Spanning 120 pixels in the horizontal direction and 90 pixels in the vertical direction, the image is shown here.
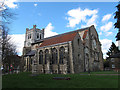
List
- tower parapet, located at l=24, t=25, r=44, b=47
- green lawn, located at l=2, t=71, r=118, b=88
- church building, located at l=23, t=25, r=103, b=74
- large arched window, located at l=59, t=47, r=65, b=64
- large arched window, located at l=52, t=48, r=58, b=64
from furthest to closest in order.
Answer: tower parapet, located at l=24, t=25, r=44, b=47 < large arched window, located at l=52, t=48, r=58, b=64 < large arched window, located at l=59, t=47, r=65, b=64 < church building, located at l=23, t=25, r=103, b=74 < green lawn, located at l=2, t=71, r=118, b=88

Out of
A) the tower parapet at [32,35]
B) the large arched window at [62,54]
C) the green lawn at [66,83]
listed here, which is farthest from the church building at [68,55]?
the tower parapet at [32,35]

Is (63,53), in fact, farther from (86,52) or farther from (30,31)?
(30,31)

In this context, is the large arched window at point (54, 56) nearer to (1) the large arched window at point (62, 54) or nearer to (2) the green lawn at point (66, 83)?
(1) the large arched window at point (62, 54)

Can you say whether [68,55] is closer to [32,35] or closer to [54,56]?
[54,56]

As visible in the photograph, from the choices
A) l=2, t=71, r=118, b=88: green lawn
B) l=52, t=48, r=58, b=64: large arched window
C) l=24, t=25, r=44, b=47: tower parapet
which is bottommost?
l=2, t=71, r=118, b=88: green lawn

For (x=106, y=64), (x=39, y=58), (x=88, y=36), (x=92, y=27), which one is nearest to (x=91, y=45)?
(x=88, y=36)

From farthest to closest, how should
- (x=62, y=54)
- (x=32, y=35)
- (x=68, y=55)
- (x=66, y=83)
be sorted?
(x=32, y=35), (x=62, y=54), (x=68, y=55), (x=66, y=83)

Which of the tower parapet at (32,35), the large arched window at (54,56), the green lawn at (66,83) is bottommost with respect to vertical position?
the green lawn at (66,83)

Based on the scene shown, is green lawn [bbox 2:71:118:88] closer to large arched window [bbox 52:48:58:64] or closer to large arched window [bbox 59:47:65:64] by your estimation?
large arched window [bbox 59:47:65:64]

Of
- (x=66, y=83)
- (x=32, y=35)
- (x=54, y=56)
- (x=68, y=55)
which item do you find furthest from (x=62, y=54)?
(x=32, y=35)

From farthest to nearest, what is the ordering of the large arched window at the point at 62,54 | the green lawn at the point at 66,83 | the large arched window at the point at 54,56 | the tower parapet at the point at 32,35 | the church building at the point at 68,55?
the tower parapet at the point at 32,35, the large arched window at the point at 54,56, the large arched window at the point at 62,54, the church building at the point at 68,55, the green lawn at the point at 66,83

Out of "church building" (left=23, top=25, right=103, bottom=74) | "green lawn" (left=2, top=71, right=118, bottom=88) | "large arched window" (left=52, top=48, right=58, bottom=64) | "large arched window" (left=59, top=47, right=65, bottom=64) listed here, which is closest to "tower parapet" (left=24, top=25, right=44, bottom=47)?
"church building" (left=23, top=25, right=103, bottom=74)

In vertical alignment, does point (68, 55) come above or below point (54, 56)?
above

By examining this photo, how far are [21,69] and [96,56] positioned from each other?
33208mm
